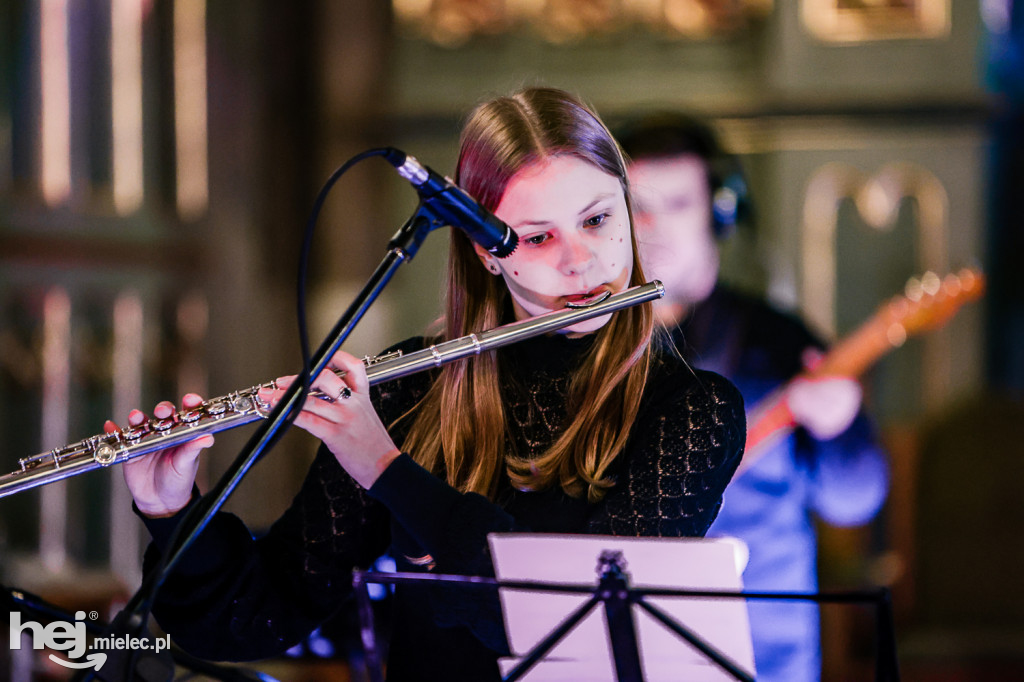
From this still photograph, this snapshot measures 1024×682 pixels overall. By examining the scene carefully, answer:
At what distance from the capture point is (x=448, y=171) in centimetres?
400

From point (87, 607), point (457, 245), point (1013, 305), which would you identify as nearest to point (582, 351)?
point (457, 245)

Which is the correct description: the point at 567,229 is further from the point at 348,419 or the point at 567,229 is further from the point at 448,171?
the point at 448,171

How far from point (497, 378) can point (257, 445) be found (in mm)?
482

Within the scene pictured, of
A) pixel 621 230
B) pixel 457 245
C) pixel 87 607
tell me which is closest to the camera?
pixel 621 230

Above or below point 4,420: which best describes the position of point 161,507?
below

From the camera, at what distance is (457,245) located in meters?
1.68

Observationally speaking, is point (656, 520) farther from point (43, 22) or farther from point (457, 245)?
point (43, 22)

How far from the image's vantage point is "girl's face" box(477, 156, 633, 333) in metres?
1.52

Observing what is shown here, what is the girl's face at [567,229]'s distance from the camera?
1.52 metres

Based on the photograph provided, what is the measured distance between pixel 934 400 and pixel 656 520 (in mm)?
3423

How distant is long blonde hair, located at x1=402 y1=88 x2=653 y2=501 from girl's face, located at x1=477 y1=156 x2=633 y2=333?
0.03 meters

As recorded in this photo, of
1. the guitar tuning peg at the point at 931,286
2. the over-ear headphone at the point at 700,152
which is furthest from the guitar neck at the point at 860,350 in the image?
the over-ear headphone at the point at 700,152

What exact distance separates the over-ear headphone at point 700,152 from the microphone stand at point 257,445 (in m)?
1.70

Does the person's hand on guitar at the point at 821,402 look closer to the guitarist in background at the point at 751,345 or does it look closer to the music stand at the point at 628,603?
the guitarist in background at the point at 751,345
